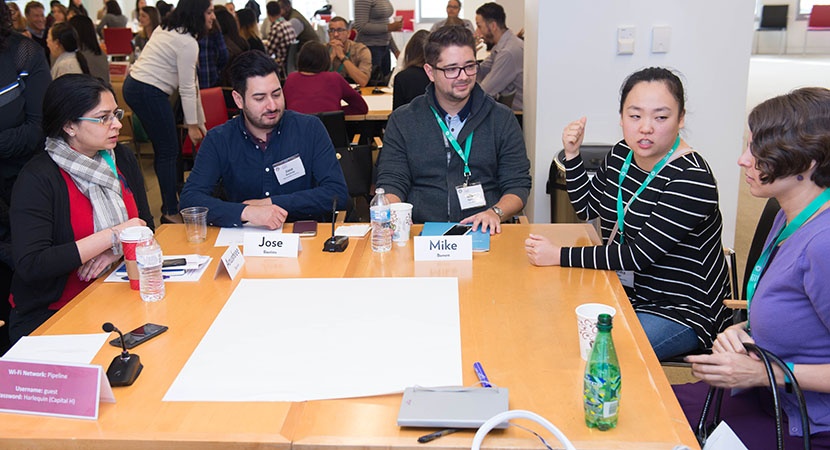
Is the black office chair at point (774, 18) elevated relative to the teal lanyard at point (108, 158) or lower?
elevated

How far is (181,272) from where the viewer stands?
2.10 m

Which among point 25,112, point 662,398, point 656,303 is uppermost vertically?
point 25,112

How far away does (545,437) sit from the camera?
1.23 metres

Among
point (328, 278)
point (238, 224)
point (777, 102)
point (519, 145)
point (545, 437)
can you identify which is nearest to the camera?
point (545, 437)

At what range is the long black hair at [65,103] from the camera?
2195mm

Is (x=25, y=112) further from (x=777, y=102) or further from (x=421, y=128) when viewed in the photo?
(x=777, y=102)

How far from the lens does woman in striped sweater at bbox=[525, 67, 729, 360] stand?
2.02m

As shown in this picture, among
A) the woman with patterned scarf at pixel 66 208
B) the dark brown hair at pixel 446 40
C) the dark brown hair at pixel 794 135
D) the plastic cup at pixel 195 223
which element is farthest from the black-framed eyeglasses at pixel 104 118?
the dark brown hair at pixel 794 135

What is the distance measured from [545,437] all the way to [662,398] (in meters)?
0.28

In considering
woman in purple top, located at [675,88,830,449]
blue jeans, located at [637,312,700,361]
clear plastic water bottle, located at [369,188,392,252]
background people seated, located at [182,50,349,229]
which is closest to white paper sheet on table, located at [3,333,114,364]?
clear plastic water bottle, located at [369,188,392,252]

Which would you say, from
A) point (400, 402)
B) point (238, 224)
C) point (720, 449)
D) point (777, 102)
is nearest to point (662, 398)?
point (720, 449)

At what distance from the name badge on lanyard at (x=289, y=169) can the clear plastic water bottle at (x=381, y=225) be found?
659 millimetres

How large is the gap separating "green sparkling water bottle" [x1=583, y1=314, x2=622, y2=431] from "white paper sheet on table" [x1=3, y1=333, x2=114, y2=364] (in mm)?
1080

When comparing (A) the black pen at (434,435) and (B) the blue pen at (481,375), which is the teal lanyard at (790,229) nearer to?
(B) the blue pen at (481,375)
